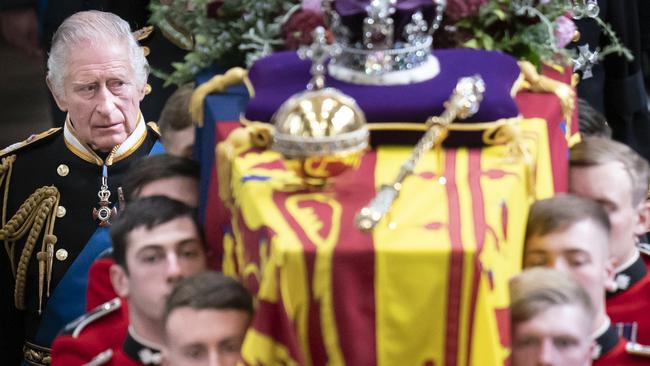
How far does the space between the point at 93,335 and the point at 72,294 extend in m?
0.69

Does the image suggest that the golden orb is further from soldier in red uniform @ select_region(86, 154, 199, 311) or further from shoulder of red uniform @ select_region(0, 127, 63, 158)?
shoulder of red uniform @ select_region(0, 127, 63, 158)

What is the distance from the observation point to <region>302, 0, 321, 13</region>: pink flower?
295 centimetres

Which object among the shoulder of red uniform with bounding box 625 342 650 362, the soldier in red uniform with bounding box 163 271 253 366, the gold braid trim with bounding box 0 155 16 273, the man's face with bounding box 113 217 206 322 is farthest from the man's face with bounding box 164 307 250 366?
the gold braid trim with bounding box 0 155 16 273

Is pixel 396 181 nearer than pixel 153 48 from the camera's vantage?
Yes

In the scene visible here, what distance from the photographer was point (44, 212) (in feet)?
12.3

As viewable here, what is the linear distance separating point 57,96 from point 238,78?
0.88 metres

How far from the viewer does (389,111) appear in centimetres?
263

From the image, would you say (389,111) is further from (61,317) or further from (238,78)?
(61,317)

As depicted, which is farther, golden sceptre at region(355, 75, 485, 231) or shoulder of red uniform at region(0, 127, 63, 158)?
shoulder of red uniform at region(0, 127, 63, 158)

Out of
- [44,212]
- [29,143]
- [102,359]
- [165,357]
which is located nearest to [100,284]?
[102,359]

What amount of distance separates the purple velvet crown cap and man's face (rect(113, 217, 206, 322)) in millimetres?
210

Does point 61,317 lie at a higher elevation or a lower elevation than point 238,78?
lower

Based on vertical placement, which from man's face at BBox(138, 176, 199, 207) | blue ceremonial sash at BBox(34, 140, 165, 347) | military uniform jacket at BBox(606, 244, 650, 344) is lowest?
blue ceremonial sash at BBox(34, 140, 165, 347)

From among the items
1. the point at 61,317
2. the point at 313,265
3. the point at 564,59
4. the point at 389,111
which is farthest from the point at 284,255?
the point at 61,317
